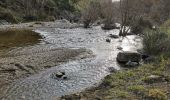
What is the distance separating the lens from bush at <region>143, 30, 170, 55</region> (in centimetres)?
2938

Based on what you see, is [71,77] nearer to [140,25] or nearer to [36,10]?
[140,25]

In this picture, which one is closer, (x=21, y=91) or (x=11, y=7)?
(x=21, y=91)

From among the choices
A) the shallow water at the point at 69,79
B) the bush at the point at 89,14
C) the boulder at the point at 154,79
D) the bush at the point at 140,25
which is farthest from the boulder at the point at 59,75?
the bush at the point at 89,14

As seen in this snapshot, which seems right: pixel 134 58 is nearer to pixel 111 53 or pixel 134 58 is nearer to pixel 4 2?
pixel 111 53

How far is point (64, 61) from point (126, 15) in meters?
24.2

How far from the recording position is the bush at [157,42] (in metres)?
29.4

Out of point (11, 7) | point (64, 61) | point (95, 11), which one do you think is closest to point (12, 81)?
point (64, 61)

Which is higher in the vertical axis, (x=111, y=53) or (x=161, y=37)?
(x=161, y=37)

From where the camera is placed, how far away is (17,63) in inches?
1090

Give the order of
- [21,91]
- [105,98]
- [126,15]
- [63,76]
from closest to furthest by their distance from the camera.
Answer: [105,98] < [21,91] < [63,76] < [126,15]

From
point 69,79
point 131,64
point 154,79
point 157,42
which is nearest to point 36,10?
point 157,42

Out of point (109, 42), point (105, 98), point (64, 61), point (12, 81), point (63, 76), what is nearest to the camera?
point (105, 98)

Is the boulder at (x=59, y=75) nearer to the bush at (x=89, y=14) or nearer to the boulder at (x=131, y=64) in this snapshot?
the boulder at (x=131, y=64)

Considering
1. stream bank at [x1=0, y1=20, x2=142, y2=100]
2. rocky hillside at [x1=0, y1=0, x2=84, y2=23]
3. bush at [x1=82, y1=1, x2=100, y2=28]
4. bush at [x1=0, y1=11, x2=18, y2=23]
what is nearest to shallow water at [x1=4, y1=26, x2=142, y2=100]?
stream bank at [x1=0, y1=20, x2=142, y2=100]
